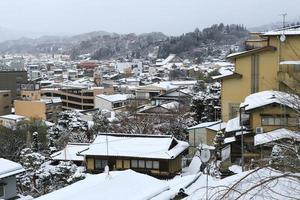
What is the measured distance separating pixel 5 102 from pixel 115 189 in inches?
848

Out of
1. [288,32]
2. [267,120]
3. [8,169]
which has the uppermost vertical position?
[288,32]

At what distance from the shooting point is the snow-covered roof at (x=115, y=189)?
155 inches

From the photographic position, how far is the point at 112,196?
3.91 meters

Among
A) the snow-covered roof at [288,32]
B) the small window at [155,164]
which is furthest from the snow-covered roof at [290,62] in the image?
the small window at [155,164]

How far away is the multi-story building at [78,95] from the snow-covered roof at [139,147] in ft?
54.8

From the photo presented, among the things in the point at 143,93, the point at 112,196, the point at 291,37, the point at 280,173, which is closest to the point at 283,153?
the point at 280,173

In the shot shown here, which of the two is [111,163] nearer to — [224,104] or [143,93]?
[224,104]

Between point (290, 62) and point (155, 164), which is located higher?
point (290, 62)

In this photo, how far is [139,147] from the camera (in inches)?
411

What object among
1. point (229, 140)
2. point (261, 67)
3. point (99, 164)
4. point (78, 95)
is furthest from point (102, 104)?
point (229, 140)

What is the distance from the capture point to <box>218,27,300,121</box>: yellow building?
9539 millimetres

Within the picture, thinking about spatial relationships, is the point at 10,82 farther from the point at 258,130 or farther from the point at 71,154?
the point at 258,130

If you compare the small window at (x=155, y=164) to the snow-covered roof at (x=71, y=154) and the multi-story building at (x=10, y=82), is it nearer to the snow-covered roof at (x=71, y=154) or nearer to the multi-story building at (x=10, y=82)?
the snow-covered roof at (x=71, y=154)

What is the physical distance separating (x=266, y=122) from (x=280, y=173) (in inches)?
281
